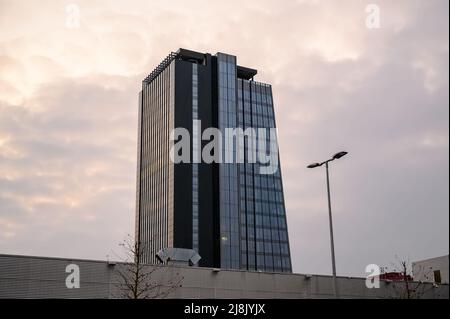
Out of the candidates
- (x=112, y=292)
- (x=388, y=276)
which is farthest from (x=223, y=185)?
(x=112, y=292)

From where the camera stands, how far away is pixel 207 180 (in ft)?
551

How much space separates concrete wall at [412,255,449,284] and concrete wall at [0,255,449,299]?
2051cm

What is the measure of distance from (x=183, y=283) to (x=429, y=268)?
48.3 meters

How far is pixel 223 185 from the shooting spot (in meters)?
168

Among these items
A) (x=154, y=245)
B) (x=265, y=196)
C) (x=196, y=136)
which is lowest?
(x=154, y=245)

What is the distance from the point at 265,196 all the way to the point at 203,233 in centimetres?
2560

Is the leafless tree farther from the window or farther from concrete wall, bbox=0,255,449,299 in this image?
the window

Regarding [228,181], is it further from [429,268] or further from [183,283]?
[183,283]

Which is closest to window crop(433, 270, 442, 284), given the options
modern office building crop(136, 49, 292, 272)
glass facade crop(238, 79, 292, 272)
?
modern office building crop(136, 49, 292, 272)

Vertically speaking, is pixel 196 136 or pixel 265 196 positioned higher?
pixel 196 136
